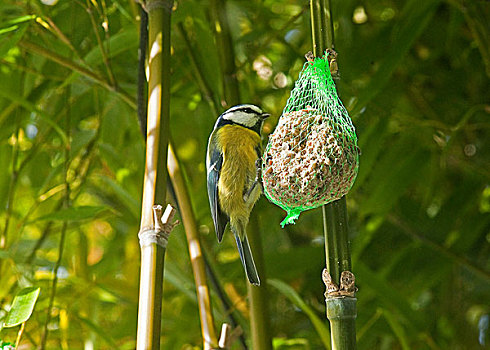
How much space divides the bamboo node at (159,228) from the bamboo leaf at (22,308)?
0.20 m

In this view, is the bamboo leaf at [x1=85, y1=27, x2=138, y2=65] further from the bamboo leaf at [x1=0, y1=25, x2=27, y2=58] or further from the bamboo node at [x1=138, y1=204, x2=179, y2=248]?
the bamboo node at [x1=138, y1=204, x2=179, y2=248]

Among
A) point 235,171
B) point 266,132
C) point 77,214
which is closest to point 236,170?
point 235,171

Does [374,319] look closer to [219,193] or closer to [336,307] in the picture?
[219,193]

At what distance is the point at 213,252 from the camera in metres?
1.39

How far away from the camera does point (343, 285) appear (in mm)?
627

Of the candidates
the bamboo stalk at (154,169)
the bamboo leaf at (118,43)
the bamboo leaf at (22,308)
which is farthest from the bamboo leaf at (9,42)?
the bamboo leaf at (22,308)

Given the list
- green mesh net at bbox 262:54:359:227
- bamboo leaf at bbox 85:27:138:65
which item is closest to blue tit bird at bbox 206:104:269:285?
green mesh net at bbox 262:54:359:227

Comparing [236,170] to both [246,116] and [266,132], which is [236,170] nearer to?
[246,116]

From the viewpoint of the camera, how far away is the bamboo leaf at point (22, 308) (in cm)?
77

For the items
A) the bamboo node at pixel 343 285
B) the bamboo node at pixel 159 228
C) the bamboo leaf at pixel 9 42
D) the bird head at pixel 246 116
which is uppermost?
the bamboo leaf at pixel 9 42

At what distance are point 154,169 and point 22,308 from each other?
242 millimetres

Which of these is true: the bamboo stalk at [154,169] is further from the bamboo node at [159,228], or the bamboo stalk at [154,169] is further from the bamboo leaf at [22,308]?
the bamboo leaf at [22,308]

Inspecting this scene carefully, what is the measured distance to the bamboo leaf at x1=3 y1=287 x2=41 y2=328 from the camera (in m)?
0.77

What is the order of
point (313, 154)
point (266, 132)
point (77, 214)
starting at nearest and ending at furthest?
point (313, 154)
point (77, 214)
point (266, 132)
